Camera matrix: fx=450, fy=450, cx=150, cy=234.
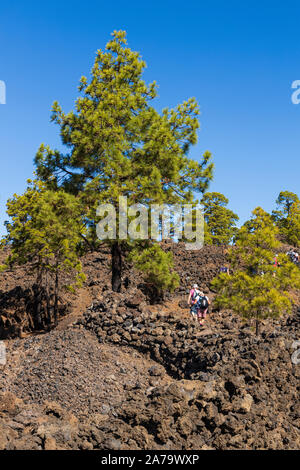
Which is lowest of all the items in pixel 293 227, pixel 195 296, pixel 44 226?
pixel 195 296

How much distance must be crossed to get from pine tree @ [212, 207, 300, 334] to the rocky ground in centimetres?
104

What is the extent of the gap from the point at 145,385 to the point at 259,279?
5.36 meters

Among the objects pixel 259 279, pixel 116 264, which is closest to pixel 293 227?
pixel 116 264

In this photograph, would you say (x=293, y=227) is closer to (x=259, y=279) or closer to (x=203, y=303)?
(x=203, y=303)

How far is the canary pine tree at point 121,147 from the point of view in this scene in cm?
1930

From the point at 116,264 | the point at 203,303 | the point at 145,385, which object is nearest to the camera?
the point at 145,385

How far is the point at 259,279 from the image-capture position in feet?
51.4

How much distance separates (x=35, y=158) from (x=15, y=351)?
9147mm

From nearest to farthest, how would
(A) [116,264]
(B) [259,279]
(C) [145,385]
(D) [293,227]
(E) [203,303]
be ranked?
(C) [145,385] < (B) [259,279] < (E) [203,303] < (A) [116,264] < (D) [293,227]

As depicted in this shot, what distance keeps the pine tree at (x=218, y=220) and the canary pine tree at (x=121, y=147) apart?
81.7ft

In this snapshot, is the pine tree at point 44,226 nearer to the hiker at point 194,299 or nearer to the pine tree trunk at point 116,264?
the pine tree trunk at point 116,264

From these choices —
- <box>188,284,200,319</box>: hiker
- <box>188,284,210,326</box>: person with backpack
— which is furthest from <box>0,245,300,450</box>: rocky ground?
<box>188,284,200,319</box>: hiker
